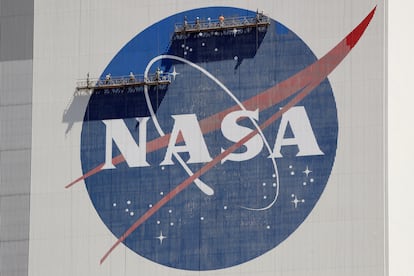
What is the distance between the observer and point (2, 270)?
10212 cm

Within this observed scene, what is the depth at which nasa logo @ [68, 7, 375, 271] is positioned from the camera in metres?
97.5

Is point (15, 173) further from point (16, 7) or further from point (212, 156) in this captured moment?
point (212, 156)

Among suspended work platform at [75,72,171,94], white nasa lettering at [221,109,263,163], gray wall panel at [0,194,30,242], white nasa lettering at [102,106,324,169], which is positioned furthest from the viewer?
gray wall panel at [0,194,30,242]

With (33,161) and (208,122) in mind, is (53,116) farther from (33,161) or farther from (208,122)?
(208,122)

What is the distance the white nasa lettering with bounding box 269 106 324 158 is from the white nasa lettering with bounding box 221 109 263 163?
103 centimetres

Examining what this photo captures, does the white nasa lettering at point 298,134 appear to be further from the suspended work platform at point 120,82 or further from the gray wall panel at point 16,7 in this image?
the gray wall panel at point 16,7


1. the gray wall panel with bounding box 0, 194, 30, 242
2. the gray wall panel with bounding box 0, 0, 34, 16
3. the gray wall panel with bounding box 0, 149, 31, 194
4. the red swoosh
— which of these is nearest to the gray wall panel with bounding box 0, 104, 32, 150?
the gray wall panel with bounding box 0, 149, 31, 194

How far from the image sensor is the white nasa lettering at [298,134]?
97.4 m

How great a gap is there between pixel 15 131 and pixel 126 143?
7.04 m

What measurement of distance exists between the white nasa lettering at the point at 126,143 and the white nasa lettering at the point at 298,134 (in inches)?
292

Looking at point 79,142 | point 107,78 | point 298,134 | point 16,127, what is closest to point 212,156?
point 298,134

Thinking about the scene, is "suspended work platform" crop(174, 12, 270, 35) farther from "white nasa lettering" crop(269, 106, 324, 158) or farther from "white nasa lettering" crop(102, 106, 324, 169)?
"white nasa lettering" crop(269, 106, 324, 158)

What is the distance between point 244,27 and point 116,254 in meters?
14.4
